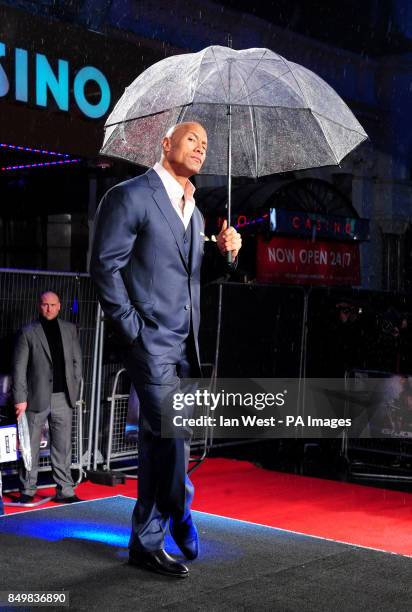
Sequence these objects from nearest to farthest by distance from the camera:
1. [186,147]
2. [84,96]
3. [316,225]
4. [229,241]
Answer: [186,147]
[229,241]
[84,96]
[316,225]

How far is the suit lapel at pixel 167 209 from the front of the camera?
5004mm

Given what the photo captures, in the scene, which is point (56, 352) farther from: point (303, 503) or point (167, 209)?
point (167, 209)

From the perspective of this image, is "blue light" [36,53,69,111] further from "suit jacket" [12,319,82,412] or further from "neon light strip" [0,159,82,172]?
"suit jacket" [12,319,82,412]

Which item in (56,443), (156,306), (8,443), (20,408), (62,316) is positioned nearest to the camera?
(156,306)

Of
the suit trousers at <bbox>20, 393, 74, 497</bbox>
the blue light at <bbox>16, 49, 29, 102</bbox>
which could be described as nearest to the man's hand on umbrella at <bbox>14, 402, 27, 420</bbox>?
the suit trousers at <bbox>20, 393, 74, 497</bbox>

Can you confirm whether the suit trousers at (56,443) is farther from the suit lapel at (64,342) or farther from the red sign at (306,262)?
the red sign at (306,262)

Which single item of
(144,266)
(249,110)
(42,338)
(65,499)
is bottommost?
(65,499)

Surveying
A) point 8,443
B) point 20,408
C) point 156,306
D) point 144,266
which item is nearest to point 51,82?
point 20,408

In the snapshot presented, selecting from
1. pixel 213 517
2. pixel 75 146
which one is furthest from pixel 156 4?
pixel 213 517

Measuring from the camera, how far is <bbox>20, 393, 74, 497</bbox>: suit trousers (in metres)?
8.65

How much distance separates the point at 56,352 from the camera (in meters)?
8.83

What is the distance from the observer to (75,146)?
11.7 m

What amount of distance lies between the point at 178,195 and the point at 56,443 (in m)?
4.41

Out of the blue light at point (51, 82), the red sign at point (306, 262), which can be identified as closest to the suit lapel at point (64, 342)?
the blue light at point (51, 82)
